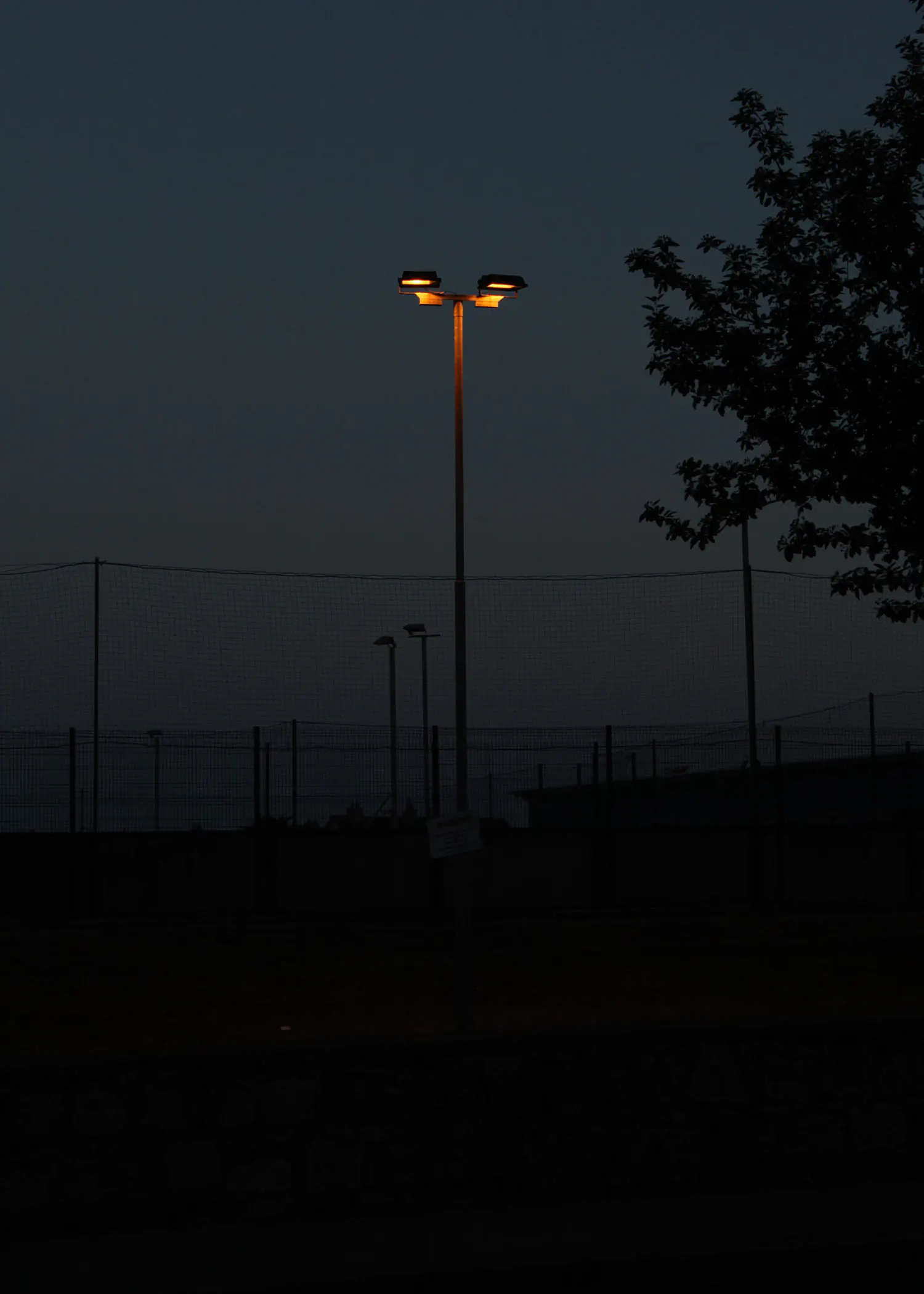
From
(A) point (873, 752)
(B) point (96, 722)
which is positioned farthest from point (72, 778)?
(A) point (873, 752)

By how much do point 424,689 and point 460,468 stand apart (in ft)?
44.6

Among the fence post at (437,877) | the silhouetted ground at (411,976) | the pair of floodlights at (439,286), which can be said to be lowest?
the silhouetted ground at (411,976)

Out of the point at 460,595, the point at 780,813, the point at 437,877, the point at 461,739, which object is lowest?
the point at 437,877

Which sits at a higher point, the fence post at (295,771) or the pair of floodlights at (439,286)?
the pair of floodlights at (439,286)

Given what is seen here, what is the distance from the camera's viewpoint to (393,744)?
22.4 m

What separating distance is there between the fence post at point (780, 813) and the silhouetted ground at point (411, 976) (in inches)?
109

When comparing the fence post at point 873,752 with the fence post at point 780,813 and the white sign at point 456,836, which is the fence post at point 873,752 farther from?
the white sign at point 456,836

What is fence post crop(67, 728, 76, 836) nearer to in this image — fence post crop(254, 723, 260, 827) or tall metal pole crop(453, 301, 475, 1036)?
fence post crop(254, 723, 260, 827)

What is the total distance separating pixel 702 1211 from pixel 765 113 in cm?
1017

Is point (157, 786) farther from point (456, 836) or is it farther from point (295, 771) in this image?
point (456, 836)

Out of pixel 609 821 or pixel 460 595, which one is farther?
pixel 609 821

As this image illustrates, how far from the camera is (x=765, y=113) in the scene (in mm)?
13969

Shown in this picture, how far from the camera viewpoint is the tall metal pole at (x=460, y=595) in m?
12.3

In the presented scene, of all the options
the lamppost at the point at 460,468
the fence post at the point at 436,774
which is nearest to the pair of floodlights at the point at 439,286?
the lamppost at the point at 460,468
